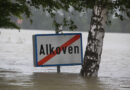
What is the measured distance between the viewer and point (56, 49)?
493 inches

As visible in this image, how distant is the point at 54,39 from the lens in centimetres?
1254

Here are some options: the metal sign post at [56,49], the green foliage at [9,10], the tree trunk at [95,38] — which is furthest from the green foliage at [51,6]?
the metal sign post at [56,49]

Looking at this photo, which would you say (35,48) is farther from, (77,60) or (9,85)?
(9,85)

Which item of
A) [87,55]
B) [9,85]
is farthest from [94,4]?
[9,85]

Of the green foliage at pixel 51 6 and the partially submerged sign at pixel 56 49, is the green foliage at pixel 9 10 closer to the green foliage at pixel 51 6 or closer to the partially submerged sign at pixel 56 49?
the green foliage at pixel 51 6

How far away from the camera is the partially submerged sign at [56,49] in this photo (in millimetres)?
12445

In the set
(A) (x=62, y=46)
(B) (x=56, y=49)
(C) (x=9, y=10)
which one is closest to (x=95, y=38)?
(A) (x=62, y=46)

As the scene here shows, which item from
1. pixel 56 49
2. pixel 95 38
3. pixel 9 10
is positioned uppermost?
pixel 9 10

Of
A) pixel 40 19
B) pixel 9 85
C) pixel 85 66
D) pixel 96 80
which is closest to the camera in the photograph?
pixel 9 85

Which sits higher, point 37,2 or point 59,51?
point 37,2

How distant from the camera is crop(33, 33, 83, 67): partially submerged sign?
1245 cm

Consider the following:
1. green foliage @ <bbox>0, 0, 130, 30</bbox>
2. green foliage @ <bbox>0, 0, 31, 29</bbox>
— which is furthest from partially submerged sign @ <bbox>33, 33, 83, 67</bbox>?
green foliage @ <bbox>0, 0, 31, 29</bbox>

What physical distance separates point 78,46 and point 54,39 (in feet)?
2.49

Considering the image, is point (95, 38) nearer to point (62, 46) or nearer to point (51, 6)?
point (62, 46)
